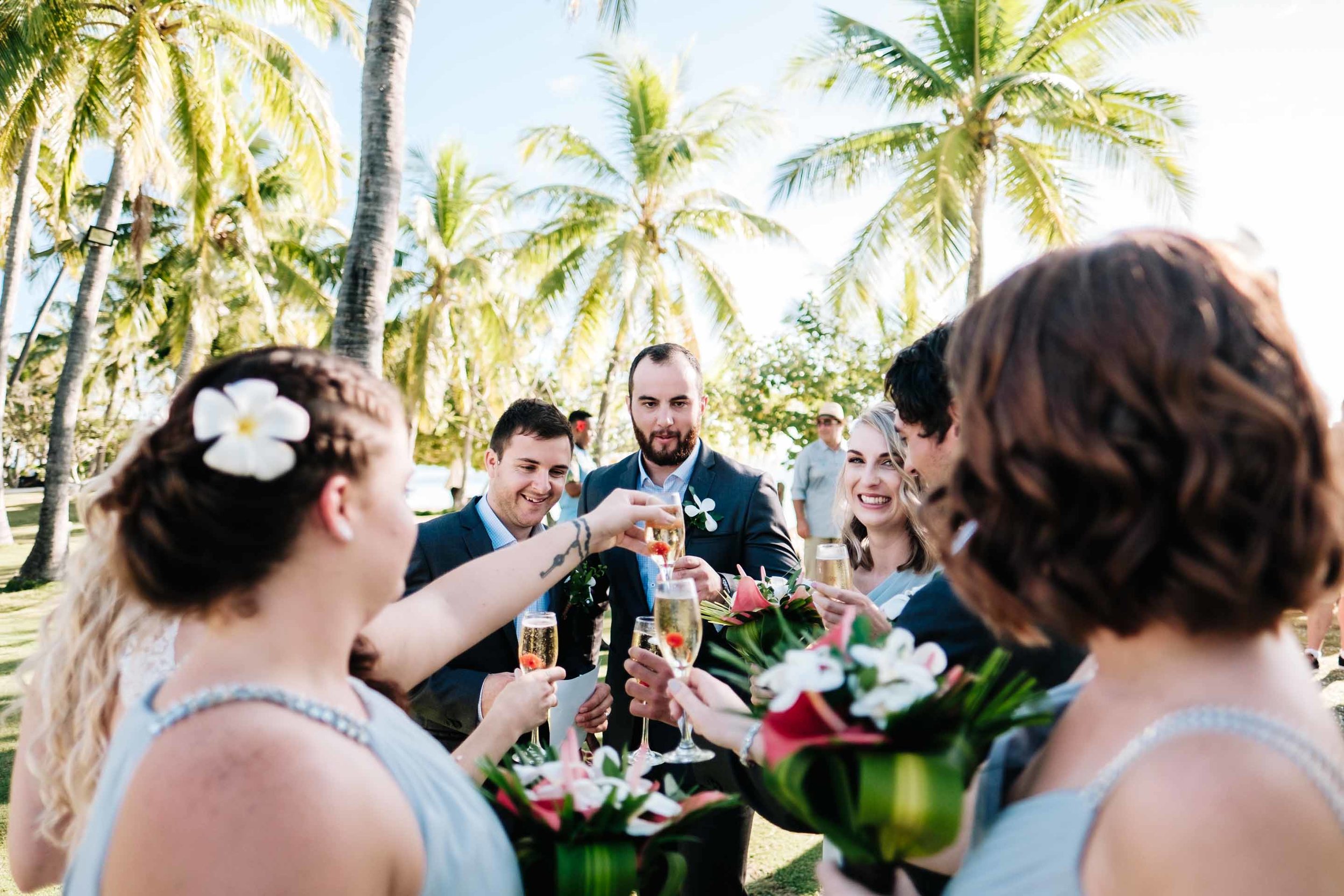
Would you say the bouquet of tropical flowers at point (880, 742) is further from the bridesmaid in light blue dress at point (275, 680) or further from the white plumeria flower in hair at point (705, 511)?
the white plumeria flower in hair at point (705, 511)

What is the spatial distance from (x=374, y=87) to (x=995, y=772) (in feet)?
22.2

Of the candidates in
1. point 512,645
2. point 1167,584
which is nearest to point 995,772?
point 1167,584

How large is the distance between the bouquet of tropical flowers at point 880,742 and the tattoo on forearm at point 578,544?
4.48 ft

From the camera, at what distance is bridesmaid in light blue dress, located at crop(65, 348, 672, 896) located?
3.93ft

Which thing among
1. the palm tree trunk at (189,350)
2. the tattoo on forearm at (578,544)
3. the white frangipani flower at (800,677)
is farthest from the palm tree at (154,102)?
the white frangipani flower at (800,677)

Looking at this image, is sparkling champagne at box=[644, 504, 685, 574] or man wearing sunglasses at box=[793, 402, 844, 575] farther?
man wearing sunglasses at box=[793, 402, 844, 575]

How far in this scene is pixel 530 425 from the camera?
13.4 feet

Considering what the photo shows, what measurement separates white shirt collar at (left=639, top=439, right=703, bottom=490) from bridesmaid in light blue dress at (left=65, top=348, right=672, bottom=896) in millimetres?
2998

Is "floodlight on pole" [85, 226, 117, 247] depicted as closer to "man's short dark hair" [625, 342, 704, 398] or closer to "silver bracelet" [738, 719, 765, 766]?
"man's short dark hair" [625, 342, 704, 398]

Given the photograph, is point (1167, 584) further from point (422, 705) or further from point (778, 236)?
point (778, 236)

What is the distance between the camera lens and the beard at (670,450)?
14.9 ft

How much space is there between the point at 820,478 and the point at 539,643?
25.2 feet

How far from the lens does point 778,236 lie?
21.6 meters

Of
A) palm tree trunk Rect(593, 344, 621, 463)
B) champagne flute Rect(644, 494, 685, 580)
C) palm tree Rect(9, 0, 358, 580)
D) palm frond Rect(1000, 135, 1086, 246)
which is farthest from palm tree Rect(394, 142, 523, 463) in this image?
champagne flute Rect(644, 494, 685, 580)
